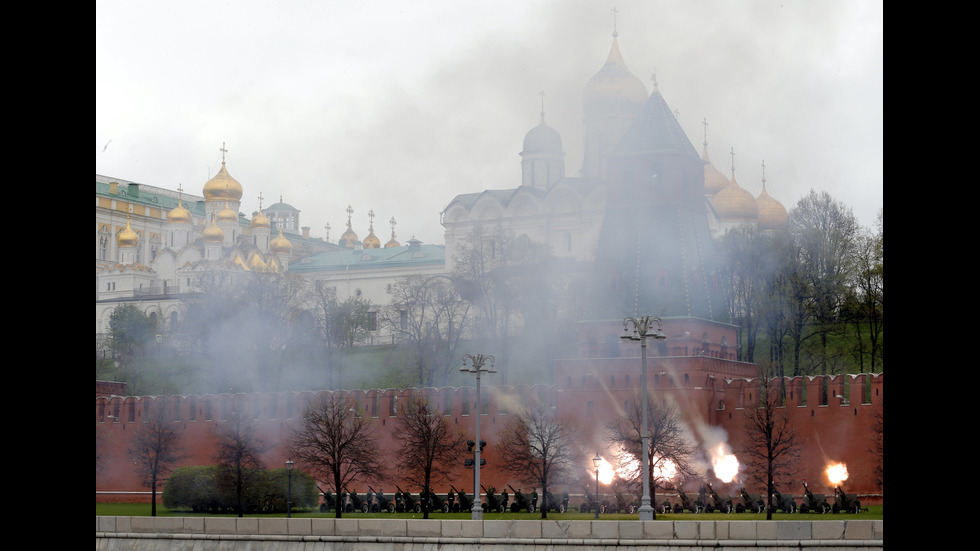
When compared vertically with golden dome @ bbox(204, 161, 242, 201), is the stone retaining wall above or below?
below

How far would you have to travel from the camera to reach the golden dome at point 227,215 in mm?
69375

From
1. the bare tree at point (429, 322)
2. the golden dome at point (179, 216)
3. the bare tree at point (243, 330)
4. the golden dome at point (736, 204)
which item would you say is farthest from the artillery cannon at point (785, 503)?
the golden dome at point (179, 216)

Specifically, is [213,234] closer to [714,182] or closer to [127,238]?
[127,238]

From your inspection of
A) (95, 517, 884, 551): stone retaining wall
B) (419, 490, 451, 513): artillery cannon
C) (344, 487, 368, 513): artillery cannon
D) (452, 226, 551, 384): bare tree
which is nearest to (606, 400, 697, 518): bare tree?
(419, 490, 451, 513): artillery cannon

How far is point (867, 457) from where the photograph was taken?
30.9m

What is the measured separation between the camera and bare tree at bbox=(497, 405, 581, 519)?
32719 millimetres

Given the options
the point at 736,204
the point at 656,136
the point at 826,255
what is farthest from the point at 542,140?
the point at 656,136

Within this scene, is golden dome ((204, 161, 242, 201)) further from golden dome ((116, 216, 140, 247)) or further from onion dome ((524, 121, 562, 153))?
onion dome ((524, 121, 562, 153))

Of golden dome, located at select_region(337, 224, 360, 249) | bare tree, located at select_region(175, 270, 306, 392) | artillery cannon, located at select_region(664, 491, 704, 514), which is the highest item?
golden dome, located at select_region(337, 224, 360, 249)

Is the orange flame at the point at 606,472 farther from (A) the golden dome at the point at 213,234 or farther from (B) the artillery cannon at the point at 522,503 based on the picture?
(A) the golden dome at the point at 213,234

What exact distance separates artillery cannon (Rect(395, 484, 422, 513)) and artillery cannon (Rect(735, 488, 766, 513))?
788 cm
